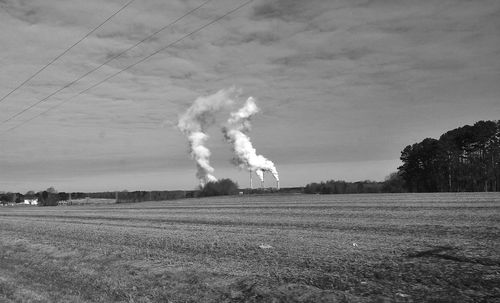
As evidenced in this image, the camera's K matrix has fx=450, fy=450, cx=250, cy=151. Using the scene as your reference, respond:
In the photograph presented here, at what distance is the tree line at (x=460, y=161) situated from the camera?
9756 cm

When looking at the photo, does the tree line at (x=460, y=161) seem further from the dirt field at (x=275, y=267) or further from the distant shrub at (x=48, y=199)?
the distant shrub at (x=48, y=199)

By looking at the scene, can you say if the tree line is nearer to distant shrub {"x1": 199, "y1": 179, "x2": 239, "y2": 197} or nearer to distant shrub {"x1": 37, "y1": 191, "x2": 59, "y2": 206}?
distant shrub {"x1": 199, "y1": 179, "x2": 239, "y2": 197}

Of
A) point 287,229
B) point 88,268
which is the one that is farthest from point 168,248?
point 287,229

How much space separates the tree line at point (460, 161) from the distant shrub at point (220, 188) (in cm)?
4640

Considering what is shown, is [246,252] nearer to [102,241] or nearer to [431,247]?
[431,247]

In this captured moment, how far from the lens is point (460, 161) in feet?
332

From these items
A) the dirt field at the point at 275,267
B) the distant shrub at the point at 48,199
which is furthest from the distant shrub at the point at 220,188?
the dirt field at the point at 275,267

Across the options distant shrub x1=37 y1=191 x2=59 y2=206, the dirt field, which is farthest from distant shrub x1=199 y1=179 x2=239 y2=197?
the dirt field

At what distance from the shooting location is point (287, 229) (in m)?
21.3

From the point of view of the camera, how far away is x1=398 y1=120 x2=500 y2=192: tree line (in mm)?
97562

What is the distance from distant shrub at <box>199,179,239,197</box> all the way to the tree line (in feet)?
152

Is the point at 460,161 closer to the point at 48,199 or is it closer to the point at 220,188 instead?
the point at 220,188

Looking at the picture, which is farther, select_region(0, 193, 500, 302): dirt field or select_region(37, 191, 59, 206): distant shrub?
select_region(37, 191, 59, 206): distant shrub

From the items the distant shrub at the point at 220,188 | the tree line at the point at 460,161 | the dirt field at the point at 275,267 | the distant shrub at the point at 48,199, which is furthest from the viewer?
the distant shrub at the point at 48,199
